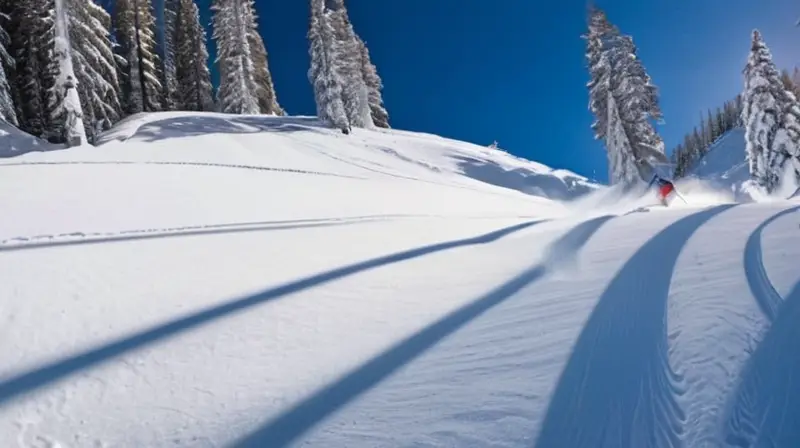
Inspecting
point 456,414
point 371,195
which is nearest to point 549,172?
point 371,195

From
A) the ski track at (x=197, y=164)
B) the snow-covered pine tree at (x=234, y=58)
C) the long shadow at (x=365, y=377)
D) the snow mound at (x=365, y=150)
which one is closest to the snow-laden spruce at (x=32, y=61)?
the snow mound at (x=365, y=150)

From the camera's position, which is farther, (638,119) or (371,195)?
(638,119)

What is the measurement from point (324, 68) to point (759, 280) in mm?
32057

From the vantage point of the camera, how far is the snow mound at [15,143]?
15832mm

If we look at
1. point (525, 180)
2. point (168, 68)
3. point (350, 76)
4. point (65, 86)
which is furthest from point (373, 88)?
point (65, 86)

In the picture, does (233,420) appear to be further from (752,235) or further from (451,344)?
(752,235)

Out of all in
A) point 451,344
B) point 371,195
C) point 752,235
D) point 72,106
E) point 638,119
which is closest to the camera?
point 451,344

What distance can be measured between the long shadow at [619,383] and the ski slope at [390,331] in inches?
0.5

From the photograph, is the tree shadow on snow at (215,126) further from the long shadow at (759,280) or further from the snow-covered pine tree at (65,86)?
the long shadow at (759,280)

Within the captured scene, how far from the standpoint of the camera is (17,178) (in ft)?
33.1

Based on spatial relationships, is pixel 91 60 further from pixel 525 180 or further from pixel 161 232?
pixel 525 180

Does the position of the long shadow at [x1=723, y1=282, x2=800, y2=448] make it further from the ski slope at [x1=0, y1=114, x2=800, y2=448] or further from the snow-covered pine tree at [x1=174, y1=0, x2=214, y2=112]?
the snow-covered pine tree at [x1=174, y1=0, x2=214, y2=112]

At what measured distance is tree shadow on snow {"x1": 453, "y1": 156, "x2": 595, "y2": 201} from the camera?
25.1 meters

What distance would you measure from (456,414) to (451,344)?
1.00 meters
